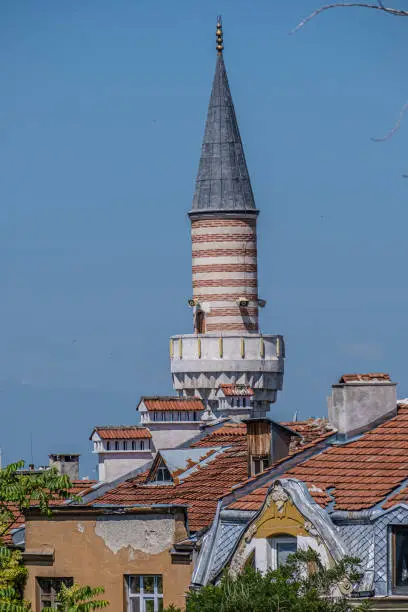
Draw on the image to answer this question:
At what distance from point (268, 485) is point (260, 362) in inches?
1895

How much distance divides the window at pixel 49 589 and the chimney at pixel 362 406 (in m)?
4.50

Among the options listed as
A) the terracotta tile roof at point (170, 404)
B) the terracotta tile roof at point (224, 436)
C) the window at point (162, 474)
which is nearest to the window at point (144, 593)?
the window at point (162, 474)

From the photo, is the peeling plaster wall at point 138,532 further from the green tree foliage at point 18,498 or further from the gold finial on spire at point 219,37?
the gold finial on spire at point 219,37

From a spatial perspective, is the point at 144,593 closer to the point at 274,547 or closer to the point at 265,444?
the point at 265,444

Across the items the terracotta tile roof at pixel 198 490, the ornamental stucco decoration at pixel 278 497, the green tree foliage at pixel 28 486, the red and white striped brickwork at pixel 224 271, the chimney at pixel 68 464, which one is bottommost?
the ornamental stucco decoration at pixel 278 497

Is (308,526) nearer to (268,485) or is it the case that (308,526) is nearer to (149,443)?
(268,485)

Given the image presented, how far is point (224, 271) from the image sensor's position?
7831cm

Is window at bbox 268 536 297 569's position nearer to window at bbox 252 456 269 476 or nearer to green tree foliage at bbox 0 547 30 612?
window at bbox 252 456 269 476

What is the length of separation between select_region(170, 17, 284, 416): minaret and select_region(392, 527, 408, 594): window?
48.2 metres

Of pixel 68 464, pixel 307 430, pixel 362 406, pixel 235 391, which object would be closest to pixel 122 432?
pixel 68 464

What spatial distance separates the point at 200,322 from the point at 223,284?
1590 millimetres

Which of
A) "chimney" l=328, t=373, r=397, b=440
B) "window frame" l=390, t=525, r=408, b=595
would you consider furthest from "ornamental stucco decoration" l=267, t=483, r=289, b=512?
"chimney" l=328, t=373, r=397, b=440

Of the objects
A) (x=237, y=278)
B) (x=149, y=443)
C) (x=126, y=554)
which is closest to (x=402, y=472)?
(x=126, y=554)

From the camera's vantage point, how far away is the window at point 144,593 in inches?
1294
